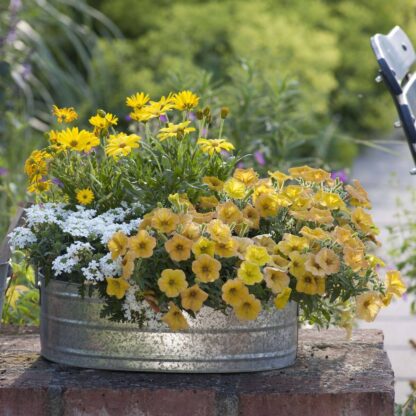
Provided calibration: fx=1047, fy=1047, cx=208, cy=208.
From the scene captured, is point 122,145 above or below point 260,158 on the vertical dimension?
below

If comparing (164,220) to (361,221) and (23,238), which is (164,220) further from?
(361,221)

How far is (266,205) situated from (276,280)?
0.60 ft

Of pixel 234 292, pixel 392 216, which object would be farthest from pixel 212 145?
pixel 392 216

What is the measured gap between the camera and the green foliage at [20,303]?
243 cm

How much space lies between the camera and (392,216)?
16.8 ft

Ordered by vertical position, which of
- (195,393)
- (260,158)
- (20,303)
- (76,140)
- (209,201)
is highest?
(260,158)

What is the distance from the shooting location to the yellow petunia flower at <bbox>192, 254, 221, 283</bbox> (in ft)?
5.52

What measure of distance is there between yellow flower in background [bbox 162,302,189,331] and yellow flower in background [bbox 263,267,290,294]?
15 centimetres

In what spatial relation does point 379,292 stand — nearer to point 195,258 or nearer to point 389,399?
point 389,399

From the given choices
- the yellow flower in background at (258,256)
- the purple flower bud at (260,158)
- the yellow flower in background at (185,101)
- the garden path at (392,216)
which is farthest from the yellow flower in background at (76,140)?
the purple flower bud at (260,158)

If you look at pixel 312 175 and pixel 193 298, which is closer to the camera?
pixel 193 298

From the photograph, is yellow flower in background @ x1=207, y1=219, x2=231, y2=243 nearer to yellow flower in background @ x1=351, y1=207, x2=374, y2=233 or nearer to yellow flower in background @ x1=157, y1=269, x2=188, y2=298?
yellow flower in background @ x1=157, y1=269, x2=188, y2=298

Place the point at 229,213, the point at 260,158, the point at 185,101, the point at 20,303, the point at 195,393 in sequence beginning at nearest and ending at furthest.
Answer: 1. the point at 195,393
2. the point at 229,213
3. the point at 185,101
4. the point at 20,303
5. the point at 260,158

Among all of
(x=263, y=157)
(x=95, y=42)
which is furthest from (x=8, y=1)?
(x=263, y=157)
